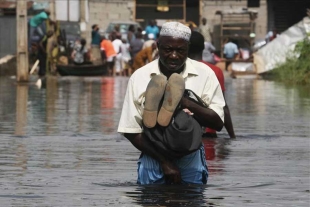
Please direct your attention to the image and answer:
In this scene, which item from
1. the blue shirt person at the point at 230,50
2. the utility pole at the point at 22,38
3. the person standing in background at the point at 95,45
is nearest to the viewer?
the utility pole at the point at 22,38

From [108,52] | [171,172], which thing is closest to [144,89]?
[171,172]

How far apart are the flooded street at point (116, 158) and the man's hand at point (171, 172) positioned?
1.53 ft

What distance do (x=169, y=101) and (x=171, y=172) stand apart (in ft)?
1.65

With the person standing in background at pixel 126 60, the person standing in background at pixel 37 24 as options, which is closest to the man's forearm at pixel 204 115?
the person standing in background at pixel 37 24

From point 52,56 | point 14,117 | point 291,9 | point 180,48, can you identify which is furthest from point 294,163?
point 291,9

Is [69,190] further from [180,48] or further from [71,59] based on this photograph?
[71,59]

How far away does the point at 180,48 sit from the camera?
7.38 metres

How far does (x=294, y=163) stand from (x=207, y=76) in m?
4.64

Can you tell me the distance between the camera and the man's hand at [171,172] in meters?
7.51

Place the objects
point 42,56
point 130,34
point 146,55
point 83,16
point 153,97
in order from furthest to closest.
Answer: point 83,16, point 130,34, point 42,56, point 146,55, point 153,97

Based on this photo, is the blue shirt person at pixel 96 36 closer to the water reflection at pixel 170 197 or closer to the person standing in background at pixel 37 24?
the person standing in background at pixel 37 24

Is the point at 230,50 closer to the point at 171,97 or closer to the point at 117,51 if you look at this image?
the point at 117,51

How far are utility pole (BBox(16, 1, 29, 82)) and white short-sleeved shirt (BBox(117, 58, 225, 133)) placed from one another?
70.3 feet

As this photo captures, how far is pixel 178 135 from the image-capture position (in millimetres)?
7324
